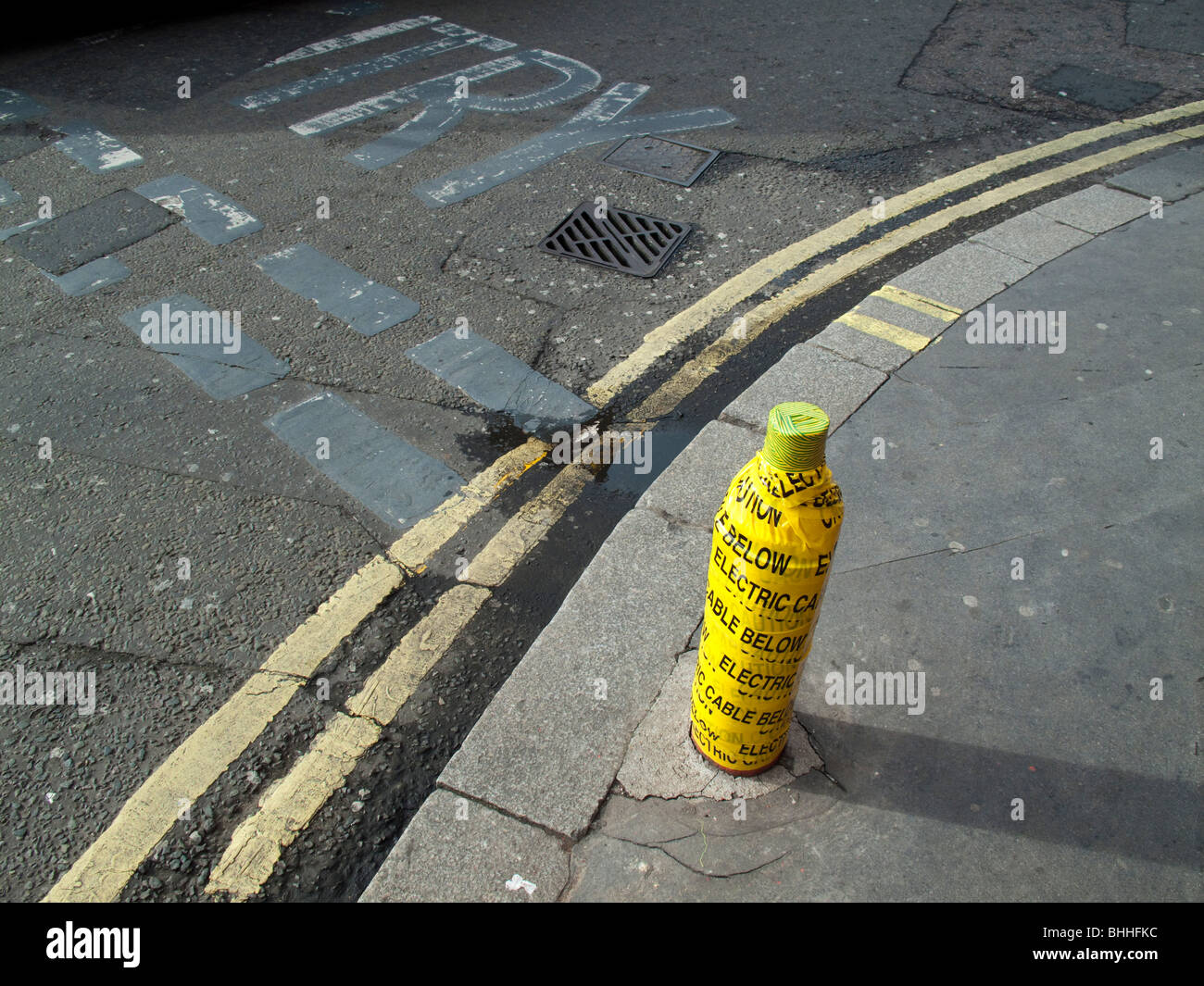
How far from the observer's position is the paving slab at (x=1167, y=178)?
599 centimetres

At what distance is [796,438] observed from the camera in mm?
2090

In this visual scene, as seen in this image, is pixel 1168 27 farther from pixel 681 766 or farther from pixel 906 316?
pixel 681 766

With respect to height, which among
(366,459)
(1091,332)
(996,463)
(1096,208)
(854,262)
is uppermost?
(1096,208)

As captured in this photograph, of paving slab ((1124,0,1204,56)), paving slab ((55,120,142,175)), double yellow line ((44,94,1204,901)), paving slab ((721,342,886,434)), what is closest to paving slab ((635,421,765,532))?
paving slab ((721,342,886,434))

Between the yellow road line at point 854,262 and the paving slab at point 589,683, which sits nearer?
the paving slab at point 589,683

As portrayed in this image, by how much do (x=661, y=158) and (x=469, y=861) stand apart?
5.51 meters

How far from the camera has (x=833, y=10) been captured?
941 centimetres

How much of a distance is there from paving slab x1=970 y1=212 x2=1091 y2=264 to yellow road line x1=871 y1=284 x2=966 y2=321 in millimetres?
825

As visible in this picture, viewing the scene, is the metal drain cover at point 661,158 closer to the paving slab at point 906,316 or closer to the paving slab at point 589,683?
the paving slab at point 906,316

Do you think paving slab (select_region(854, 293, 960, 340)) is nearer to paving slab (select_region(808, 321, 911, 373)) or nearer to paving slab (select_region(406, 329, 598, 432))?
paving slab (select_region(808, 321, 911, 373))

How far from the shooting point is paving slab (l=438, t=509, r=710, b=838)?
9.20 ft

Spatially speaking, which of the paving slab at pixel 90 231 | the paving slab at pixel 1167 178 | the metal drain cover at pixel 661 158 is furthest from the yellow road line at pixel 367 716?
the paving slab at pixel 1167 178

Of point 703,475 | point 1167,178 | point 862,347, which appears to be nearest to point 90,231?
point 703,475
